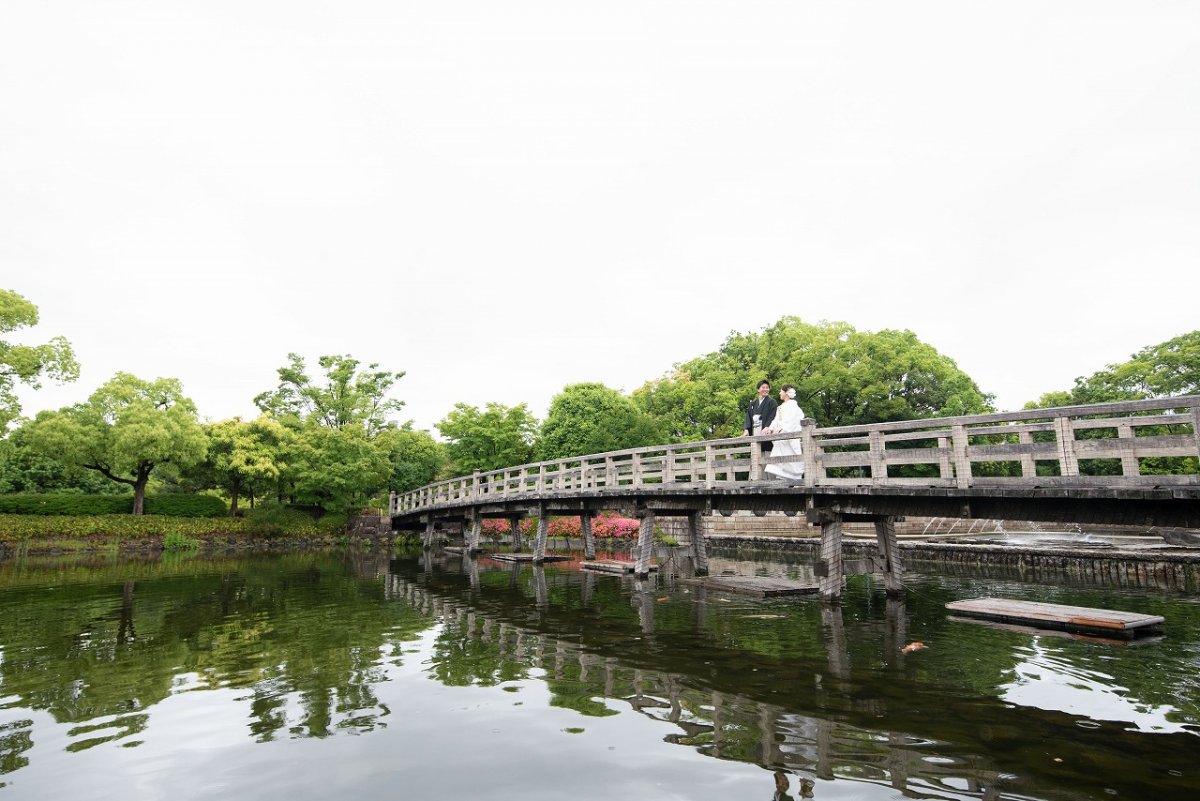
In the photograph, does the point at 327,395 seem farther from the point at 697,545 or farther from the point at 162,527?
the point at 697,545

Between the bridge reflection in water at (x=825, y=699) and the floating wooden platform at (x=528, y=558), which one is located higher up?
the floating wooden platform at (x=528, y=558)

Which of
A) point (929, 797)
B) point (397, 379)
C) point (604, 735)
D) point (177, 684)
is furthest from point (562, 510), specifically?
point (397, 379)

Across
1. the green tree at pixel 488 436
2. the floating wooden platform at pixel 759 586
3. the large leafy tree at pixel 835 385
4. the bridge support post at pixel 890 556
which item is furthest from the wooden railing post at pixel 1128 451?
the green tree at pixel 488 436

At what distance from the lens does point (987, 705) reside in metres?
6.61

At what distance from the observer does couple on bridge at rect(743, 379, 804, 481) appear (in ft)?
45.5

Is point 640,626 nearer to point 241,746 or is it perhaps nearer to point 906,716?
point 906,716

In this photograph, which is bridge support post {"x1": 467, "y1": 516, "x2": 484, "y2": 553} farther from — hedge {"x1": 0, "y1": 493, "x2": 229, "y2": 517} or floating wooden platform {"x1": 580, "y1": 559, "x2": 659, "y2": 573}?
hedge {"x1": 0, "y1": 493, "x2": 229, "y2": 517}

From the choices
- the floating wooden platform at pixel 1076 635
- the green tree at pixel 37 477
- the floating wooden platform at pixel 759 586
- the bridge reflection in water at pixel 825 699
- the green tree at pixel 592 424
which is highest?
the green tree at pixel 592 424

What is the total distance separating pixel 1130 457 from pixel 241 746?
10.7 metres

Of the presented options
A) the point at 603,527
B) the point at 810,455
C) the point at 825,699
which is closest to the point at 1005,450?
the point at 810,455

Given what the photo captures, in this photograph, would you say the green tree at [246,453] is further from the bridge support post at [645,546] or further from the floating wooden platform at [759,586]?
the floating wooden platform at [759,586]

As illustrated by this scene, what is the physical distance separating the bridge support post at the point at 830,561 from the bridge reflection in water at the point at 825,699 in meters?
0.41

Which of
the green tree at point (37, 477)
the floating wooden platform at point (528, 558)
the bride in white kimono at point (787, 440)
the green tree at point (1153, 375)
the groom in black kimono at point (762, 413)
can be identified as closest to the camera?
the bride in white kimono at point (787, 440)

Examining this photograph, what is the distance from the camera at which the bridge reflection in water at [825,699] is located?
4973mm
